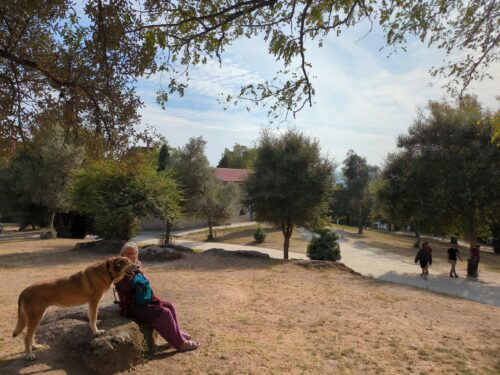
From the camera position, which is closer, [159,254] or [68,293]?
[68,293]

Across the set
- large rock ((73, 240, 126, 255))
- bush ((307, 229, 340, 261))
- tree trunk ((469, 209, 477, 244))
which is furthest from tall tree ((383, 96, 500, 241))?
large rock ((73, 240, 126, 255))

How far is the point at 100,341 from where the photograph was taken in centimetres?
485

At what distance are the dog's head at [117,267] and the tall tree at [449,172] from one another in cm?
1763

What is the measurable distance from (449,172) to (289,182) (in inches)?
312

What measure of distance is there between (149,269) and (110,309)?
337 inches

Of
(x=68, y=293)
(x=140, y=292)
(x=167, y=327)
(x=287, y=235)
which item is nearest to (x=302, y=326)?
(x=167, y=327)

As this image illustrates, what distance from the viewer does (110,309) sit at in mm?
5891

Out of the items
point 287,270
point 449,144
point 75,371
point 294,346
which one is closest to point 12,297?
point 75,371

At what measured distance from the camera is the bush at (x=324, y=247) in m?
18.8

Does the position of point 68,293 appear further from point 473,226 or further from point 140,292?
point 473,226

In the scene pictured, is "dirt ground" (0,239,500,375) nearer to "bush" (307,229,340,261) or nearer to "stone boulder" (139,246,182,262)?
"stone boulder" (139,246,182,262)

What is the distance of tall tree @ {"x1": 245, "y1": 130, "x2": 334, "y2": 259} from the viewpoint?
21.0 metres

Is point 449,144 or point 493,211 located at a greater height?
point 449,144

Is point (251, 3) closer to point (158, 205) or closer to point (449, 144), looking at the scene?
point (158, 205)
